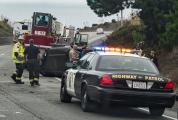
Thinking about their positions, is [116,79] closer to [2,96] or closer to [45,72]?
[2,96]

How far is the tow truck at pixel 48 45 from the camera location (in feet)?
96.1

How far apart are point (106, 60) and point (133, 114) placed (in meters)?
1.41

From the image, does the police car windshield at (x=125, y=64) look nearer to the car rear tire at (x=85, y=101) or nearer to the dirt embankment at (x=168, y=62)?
the car rear tire at (x=85, y=101)

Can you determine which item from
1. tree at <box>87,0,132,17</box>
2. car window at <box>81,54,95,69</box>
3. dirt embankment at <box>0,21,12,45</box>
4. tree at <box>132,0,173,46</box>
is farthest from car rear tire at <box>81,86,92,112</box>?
dirt embankment at <box>0,21,12,45</box>

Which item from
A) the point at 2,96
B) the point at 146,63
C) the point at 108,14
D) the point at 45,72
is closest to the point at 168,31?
the point at 45,72

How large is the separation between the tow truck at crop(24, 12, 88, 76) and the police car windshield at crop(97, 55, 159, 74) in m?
9.69

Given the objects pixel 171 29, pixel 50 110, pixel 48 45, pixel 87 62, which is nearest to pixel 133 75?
pixel 87 62

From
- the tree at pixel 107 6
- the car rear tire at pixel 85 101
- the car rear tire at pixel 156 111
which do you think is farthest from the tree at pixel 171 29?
the tree at pixel 107 6

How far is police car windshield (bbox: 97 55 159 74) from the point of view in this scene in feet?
46.2

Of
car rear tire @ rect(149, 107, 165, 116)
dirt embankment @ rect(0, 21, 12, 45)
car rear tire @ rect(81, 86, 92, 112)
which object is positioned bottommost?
dirt embankment @ rect(0, 21, 12, 45)

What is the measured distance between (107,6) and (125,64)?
2056 inches

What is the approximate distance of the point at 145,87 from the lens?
13.5 meters

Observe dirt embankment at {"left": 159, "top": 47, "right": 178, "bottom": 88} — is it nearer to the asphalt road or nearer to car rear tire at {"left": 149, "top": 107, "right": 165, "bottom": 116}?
the asphalt road

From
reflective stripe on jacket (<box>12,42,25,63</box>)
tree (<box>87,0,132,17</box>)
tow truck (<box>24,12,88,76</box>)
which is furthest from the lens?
tree (<box>87,0,132,17</box>)
